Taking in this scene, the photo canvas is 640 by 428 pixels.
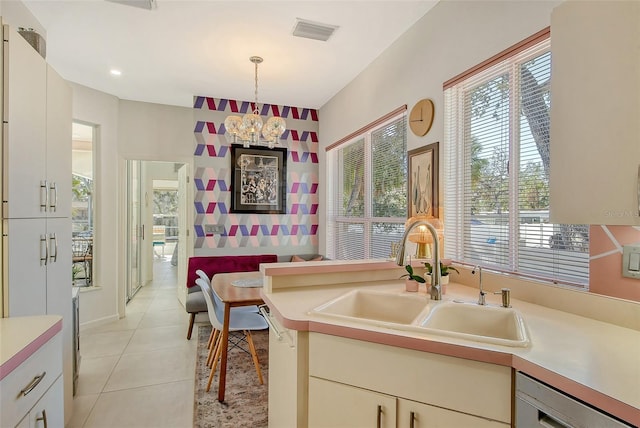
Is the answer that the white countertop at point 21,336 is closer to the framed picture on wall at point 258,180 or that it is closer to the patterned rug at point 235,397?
Answer: the patterned rug at point 235,397

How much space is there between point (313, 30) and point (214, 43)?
88 cm

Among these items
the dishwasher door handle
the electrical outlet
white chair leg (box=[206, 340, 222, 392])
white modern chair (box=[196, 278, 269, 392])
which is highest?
the electrical outlet

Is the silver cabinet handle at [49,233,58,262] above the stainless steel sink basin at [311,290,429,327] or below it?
above

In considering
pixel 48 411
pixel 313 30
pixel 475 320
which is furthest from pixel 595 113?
pixel 48 411

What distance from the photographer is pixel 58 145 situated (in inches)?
76.0

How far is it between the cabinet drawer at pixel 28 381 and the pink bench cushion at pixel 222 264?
8.14 feet

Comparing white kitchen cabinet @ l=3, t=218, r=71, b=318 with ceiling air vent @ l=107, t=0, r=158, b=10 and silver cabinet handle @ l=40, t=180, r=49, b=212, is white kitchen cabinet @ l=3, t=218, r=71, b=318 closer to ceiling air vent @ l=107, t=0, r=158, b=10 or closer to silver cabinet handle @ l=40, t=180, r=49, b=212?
silver cabinet handle @ l=40, t=180, r=49, b=212

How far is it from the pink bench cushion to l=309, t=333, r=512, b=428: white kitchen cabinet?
295 cm

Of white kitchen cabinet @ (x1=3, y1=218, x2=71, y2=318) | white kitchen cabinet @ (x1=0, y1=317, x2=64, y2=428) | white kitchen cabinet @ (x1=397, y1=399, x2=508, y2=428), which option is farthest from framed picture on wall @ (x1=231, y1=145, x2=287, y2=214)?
white kitchen cabinet @ (x1=397, y1=399, x2=508, y2=428)

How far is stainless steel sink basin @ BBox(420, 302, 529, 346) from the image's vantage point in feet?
4.53

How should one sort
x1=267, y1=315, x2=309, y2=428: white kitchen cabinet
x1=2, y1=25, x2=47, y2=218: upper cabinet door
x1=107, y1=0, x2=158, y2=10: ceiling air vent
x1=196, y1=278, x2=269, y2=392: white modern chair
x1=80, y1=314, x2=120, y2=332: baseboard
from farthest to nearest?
x1=80, y1=314, x2=120, y2=332: baseboard < x1=196, y1=278, x2=269, y2=392: white modern chair < x1=107, y1=0, x2=158, y2=10: ceiling air vent < x1=2, y1=25, x2=47, y2=218: upper cabinet door < x1=267, y1=315, x2=309, y2=428: white kitchen cabinet

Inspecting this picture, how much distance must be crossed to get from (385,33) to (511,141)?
145 centimetres

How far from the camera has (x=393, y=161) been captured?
3004 mm

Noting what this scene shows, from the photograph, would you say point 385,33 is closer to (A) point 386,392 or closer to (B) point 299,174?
(B) point 299,174
